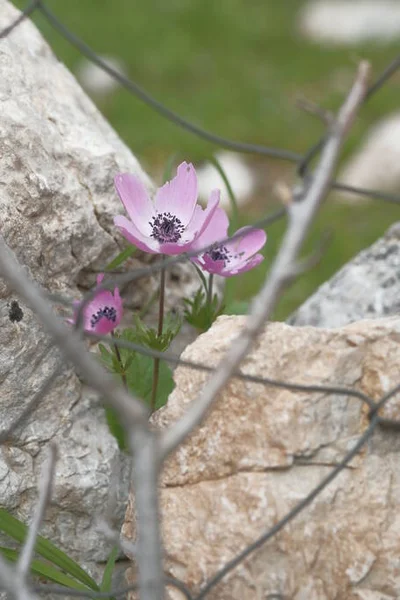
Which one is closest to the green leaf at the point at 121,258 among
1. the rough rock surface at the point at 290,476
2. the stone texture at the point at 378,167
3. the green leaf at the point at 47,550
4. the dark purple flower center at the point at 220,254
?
the dark purple flower center at the point at 220,254

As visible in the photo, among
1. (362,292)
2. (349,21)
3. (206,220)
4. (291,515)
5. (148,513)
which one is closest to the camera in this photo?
(148,513)

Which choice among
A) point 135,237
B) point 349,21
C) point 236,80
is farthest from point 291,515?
point 349,21

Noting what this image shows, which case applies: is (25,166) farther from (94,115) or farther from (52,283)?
(94,115)

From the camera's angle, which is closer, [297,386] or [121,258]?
[297,386]

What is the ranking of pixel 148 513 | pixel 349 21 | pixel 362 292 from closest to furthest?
pixel 148 513, pixel 362 292, pixel 349 21

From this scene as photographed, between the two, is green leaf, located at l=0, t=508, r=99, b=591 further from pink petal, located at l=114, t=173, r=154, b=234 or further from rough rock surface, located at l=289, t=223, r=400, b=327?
rough rock surface, located at l=289, t=223, r=400, b=327

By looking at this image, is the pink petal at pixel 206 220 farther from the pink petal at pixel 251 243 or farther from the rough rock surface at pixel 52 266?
the rough rock surface at pixel 52 266

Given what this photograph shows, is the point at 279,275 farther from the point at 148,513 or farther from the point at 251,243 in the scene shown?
the point at 251,243
